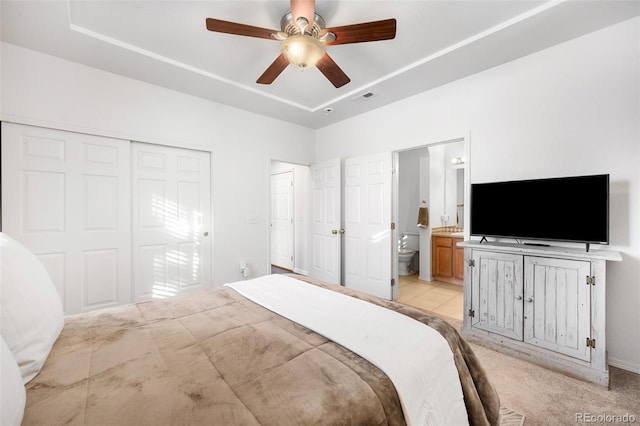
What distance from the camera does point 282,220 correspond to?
5727mm

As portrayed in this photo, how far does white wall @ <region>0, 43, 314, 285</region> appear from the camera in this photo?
8.08ft

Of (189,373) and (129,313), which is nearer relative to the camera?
(189,373)

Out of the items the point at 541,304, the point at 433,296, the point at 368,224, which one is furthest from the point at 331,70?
the point at 433,296

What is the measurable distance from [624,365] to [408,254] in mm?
3064

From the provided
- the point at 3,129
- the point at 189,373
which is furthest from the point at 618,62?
the point at 3,129

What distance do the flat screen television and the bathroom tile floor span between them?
47.8 inches

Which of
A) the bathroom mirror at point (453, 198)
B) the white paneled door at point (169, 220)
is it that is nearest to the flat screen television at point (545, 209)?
the bathroom mirror at point (453, 198)

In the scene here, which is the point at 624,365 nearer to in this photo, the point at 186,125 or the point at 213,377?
the point at 213,377

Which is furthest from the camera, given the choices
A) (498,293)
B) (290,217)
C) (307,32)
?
(290,217)

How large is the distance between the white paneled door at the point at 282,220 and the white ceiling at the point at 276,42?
2.50 metres

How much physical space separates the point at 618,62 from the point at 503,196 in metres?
1.30

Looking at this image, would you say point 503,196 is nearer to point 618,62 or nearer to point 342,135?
point 618,62

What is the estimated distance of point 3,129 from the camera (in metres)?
2.37

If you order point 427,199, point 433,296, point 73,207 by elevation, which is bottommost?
point 433,296
